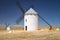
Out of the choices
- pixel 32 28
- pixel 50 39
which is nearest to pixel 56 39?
pixel 50 39

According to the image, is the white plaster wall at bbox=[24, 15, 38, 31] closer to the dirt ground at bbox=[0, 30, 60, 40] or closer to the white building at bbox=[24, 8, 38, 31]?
the white building at bbox=[24, 8, 38, 31]

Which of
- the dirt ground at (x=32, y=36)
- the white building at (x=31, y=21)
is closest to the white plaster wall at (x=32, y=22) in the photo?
the white building at (x=31, y=21)

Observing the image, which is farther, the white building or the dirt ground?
the white building

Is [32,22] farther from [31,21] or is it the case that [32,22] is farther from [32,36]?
[32,36]

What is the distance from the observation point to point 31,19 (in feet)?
140

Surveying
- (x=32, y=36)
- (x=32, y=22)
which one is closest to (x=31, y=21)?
(x=32, y=22)

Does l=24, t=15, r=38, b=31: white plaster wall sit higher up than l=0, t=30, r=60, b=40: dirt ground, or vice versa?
l=24, t=15, r=38, b=31: white plaster wall

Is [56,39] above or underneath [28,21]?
underneath

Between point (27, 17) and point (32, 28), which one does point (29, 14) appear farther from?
point (32, 28)

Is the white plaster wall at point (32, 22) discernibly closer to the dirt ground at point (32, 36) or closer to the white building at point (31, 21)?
the white building at point (31, 21)

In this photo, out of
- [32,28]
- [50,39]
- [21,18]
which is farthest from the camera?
[21,18]

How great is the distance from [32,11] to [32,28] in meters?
4.72

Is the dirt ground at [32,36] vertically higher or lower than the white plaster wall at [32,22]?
lower

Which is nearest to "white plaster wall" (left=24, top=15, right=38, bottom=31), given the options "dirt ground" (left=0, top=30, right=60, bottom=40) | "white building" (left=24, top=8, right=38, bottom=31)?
"white building" (left=24, top=8, right=38, bottom=31)
